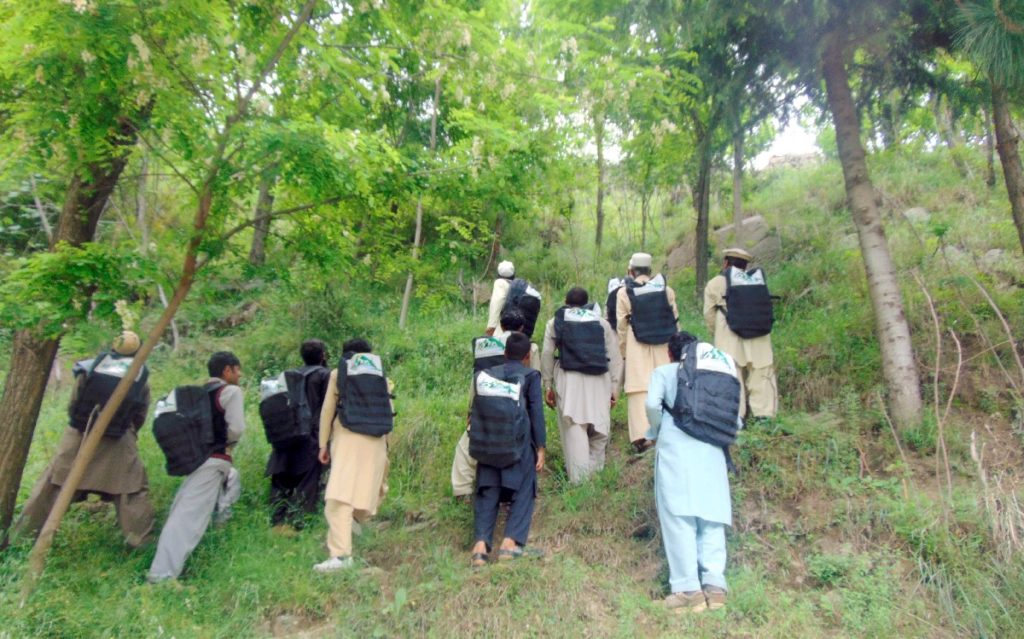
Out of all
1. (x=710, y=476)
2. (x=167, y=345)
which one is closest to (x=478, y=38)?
(x=710, y=476)

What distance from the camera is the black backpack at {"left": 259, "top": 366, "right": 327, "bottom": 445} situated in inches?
238

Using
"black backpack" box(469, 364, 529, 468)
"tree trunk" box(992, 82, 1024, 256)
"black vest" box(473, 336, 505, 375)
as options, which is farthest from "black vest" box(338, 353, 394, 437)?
"tree trunk" box(992, 82, 1024, 256)

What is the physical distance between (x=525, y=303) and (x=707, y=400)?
2.58 metres

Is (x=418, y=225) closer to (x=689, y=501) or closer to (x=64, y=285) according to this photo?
(x=64, y=285)

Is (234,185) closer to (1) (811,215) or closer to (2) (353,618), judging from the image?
(2) (353,618)

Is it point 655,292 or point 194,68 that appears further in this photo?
point 655,292

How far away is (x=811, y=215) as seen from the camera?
12.9m

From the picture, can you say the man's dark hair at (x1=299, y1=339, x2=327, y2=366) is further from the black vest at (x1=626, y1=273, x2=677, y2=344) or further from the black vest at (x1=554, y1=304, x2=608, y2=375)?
the black vest at (x1=626, y1=273, x2=677, y2=344)

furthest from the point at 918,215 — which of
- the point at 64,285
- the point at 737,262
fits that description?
the point at 64,285

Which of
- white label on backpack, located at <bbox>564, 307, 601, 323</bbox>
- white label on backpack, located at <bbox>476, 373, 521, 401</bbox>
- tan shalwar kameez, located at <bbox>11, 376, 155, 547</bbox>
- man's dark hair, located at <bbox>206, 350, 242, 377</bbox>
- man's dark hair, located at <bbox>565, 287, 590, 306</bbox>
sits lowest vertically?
tan shalwar kameez, located at <bbox>11, 376, 155, 547</bbox>

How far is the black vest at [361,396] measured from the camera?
5523mm

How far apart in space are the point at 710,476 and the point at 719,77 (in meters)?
5.14

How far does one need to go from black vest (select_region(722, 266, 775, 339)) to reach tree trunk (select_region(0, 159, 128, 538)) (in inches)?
202

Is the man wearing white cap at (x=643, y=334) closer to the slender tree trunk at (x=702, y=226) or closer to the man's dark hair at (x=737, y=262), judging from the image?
the man's dark hair at (x=737, y=262)
